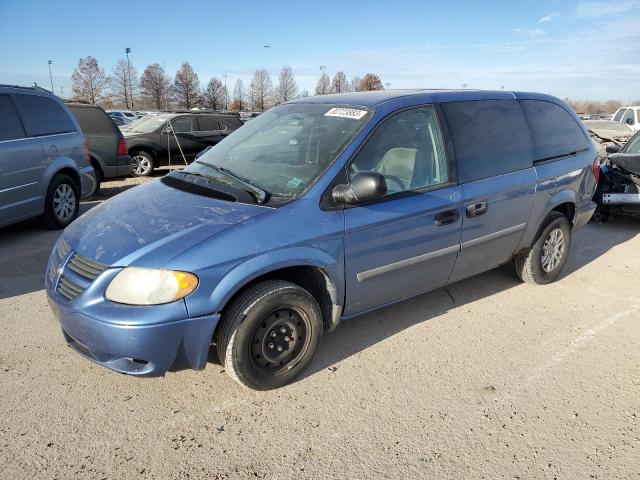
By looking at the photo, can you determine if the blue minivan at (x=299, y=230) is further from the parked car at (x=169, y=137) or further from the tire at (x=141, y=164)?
the tire at (x=141, y=164)

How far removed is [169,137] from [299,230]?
1017 centimetres

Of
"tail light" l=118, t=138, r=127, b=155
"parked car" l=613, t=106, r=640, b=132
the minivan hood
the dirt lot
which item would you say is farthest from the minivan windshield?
"parked car" l=613, t=106, r=640, b=132

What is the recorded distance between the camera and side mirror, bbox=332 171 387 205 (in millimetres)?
3004

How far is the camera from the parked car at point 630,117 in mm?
17655

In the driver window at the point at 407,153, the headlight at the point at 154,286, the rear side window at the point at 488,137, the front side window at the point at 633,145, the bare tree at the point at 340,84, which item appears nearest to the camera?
the headlight at the point at 154,286

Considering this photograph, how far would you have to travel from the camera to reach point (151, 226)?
290 centimetres

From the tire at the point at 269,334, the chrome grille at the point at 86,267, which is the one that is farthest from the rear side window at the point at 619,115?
the chrome grille at the point at 86,267

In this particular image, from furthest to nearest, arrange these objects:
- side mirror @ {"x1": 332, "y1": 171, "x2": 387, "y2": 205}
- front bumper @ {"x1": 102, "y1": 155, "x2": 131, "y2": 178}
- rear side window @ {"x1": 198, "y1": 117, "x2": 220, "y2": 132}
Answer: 1. rear side window @ {"x1": 198, "y1": 117, "x2": 220, "y2": 132}
2. front bumper @ {"x1": 102, "y1": 155, "x2": 131, "y2": 178}
3. side mirror @ {"x1": 332, "y1": 171, "x2": 387, "y2": 205}

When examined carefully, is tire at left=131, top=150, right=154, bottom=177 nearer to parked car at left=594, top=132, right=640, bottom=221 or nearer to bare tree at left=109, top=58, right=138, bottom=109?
parked car at left=594, top=132, right=640, bottom=221

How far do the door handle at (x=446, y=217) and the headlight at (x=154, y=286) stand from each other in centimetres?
180

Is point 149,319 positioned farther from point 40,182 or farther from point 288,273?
point 40,182

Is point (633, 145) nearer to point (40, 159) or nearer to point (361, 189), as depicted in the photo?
point (361, 189)

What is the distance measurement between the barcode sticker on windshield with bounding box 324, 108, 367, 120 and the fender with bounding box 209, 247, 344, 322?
1.04 meters

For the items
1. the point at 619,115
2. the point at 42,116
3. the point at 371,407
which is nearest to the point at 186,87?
the point at 619,115
